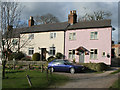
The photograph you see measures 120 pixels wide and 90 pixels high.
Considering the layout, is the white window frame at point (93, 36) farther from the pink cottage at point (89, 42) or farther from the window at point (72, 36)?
the window at point (72, 36)

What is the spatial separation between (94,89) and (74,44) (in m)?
17.7

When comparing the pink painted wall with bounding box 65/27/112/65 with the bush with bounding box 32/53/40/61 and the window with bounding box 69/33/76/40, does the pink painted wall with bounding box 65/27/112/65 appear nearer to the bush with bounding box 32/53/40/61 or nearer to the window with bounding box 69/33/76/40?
the window with bounding box 69/33/76/40

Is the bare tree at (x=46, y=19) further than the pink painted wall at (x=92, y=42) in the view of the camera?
Yes

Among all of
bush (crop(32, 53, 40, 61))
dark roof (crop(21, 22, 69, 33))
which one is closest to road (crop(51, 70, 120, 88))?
dark roof (crop(21, 22, 69, 33))

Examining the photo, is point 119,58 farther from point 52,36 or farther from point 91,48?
point 52,36

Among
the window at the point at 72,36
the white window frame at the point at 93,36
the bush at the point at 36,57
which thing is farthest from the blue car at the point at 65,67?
the bush at the point at 36,57

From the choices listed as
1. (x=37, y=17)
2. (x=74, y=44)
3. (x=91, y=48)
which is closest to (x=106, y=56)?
(x=91, y=48)

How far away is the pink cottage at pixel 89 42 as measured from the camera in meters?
23.2

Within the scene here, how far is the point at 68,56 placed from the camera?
86.4 ft

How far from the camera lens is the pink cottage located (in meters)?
23.2

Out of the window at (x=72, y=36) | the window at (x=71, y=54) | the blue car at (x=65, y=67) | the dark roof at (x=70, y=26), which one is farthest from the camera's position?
the window at (x=72, y=36)

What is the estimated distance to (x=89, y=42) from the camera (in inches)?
966

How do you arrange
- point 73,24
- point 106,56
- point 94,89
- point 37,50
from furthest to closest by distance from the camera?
point 37,50 → point 73,24 → point 106,56 → point 94,89

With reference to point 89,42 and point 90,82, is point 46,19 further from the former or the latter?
point 90,82
